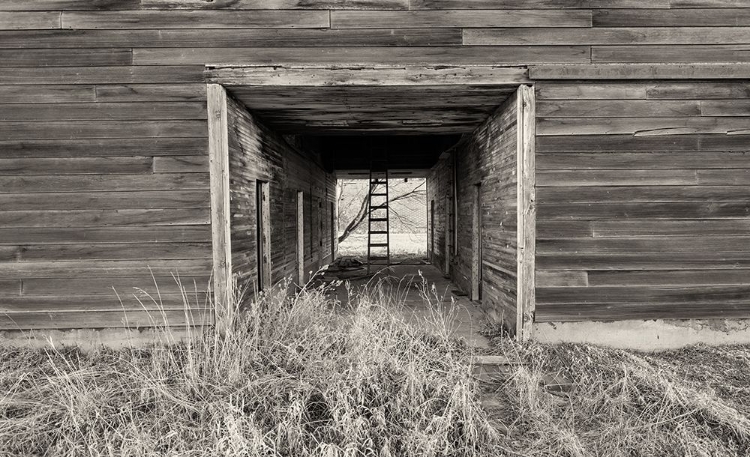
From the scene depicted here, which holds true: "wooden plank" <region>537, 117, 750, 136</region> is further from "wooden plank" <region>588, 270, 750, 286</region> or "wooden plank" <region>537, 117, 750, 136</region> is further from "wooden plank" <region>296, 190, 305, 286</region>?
"wooden plank" <region>296, 190, 305, 286</region>

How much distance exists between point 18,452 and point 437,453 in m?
3.01

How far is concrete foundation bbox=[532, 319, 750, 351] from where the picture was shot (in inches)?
188

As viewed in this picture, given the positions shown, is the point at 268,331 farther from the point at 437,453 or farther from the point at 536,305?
the point at 536,305

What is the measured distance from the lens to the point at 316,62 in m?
4.55

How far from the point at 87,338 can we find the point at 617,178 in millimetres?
6557

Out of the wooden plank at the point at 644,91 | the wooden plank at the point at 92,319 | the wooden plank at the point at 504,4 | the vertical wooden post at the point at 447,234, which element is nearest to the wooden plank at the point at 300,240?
the vertical wooden post at the point at 447,234

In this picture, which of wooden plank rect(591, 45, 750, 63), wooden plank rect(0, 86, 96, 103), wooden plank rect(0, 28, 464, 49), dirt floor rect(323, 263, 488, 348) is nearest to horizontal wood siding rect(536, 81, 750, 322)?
wooden plank rect(591, 45, 750, 63)

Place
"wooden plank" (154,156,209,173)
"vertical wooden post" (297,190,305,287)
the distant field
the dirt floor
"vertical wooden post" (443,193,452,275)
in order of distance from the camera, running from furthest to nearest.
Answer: the distant field < "vertical wooden post" (443,193,452,275) < "vertical wooden post" (297,190,305,287) < the dirt floor < "wooden plank" (154,156,209,173)

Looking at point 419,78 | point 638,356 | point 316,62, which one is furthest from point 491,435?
point 316,62

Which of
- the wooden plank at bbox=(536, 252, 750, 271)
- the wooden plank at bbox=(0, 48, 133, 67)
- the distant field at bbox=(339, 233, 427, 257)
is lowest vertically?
the distant field at bbox=(339, 233, 427, 257)

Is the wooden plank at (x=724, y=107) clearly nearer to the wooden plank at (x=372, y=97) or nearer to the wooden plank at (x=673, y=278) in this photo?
the wooden plank at (x=673, y=278)

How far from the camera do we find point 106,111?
14.9 feet

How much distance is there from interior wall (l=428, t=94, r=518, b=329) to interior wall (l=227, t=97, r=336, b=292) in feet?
11.4

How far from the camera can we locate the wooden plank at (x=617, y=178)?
468 centimetres
